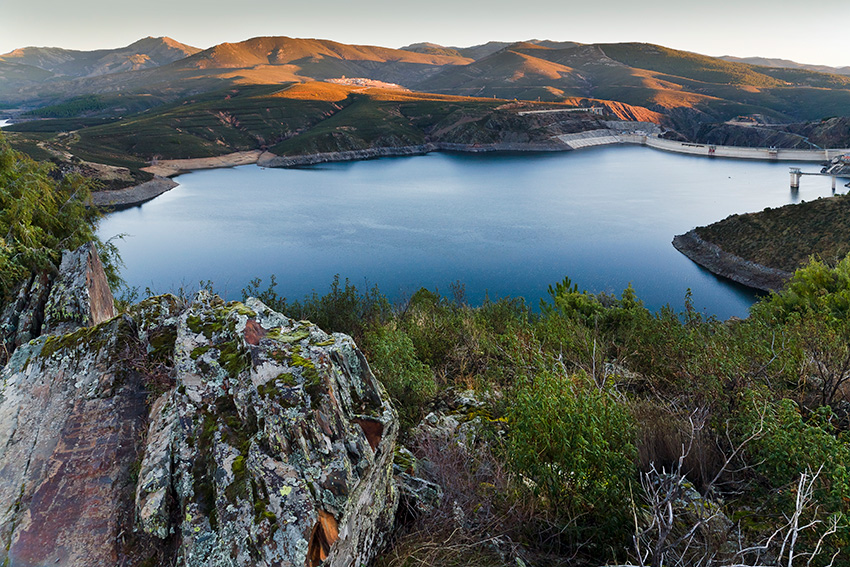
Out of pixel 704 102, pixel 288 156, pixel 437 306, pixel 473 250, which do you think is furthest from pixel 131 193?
pixel 704 102

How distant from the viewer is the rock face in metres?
3.46

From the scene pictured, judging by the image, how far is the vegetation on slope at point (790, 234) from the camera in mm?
32406

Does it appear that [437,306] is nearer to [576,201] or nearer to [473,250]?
[473,250]

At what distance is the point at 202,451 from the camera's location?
3.91m

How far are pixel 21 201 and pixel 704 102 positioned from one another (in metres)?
183

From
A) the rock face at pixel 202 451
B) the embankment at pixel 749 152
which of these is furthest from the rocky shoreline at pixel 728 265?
the embankment at pixel 749 152

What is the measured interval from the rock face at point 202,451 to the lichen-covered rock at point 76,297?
228cm

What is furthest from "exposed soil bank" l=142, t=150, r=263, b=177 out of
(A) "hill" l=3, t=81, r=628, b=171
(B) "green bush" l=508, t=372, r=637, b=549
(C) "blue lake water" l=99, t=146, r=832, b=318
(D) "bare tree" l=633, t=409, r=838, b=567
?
(D) "bare tree" l=633, t=409, r=838, b=567

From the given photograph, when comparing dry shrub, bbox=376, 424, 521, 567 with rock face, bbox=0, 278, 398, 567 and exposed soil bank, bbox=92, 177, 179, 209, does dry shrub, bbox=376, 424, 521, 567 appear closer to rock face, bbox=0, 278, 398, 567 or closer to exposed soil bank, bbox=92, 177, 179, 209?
rock face, bbox=0, 278, 398, 567

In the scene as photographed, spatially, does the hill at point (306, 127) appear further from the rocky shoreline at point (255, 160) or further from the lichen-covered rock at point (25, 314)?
the lichen-covered rock at point (25, 314)

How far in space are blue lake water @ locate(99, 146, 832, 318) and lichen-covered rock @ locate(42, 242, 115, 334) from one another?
2078 cm

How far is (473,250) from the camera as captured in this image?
3938 cm

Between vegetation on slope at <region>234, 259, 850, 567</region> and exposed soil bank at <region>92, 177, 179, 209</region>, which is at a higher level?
exposed soil bank at <region>92, 177, 179, 209</region>

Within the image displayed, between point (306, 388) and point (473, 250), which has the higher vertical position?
point (306, 388)
